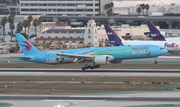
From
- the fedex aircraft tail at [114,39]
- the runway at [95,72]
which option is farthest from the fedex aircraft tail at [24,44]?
the fedex aircraft tail at [114,39]

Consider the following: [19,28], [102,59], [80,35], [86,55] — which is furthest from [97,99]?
[19,28]

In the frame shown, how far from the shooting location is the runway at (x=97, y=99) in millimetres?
54031

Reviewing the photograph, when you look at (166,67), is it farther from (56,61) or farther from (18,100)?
(18,100)

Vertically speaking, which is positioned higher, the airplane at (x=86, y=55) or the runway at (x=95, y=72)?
the airplane at (x=86, y=55)

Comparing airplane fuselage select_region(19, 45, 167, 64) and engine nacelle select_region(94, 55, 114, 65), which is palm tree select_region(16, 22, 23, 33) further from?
engine nacelle select_region(94, 55, 114, 65)

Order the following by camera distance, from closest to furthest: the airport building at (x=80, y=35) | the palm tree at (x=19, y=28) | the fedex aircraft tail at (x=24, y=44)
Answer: the fedex aircraft tail at (x=24, y=44) → the airport building at (x=80, y=35) → the palm tree at (x=19, y=28)

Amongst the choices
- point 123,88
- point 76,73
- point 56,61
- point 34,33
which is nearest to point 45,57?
point 56,61

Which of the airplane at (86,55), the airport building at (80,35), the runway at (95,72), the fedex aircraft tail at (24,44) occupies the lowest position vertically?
the airport building at (80,35)

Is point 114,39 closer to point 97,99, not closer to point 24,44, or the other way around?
point 24,44

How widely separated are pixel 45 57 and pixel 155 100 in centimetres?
3462

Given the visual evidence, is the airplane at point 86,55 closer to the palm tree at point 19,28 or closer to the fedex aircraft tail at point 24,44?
the fedex aircraft tail at point 24,44

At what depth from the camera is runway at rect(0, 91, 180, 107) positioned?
177ft

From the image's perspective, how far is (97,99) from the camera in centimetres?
5691

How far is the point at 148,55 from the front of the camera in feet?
295
